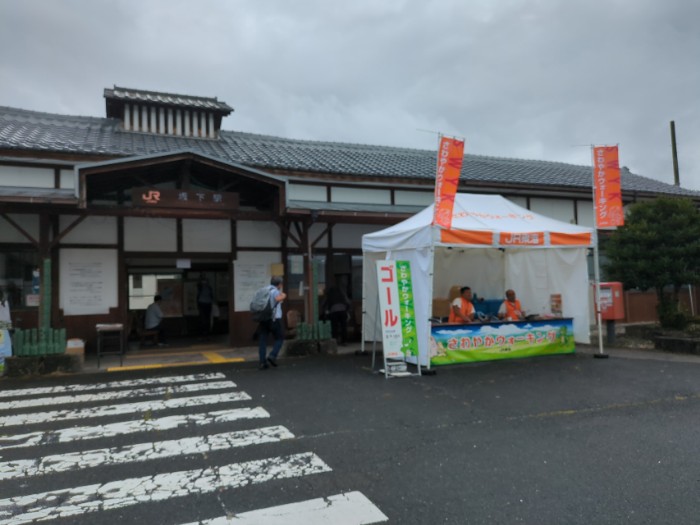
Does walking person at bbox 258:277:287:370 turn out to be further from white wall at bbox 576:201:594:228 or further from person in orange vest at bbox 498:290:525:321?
white wall at bbox 576:201:594:228

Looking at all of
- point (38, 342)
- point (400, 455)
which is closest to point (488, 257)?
point (400, 455)

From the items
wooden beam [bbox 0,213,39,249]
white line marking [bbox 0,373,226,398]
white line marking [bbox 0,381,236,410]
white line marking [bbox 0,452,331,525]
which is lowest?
white line marking [bbox 0,452,331,525]

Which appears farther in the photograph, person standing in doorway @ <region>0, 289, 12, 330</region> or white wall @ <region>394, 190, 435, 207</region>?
white wall @ <region>394, 190, 435, 207</region>

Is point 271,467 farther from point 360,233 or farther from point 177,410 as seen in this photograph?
point 360,233

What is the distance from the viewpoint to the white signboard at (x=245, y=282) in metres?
11.7

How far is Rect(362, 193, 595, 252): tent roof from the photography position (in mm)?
8281

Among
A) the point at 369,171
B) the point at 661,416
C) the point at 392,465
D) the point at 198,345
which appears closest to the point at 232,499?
the point at 392,465

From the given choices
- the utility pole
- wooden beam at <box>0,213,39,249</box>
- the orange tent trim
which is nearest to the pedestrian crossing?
wooden beam at <box>0,213,39,249</box>

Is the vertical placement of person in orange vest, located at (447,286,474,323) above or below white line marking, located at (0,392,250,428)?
above

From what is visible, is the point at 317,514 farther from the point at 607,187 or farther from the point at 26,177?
the point at 26,177

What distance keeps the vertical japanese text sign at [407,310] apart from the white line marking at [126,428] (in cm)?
318

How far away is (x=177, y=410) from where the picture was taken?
5.99 m

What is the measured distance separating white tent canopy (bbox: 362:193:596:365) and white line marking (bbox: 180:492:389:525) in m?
5.03

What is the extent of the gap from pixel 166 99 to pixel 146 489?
13.1 metres
